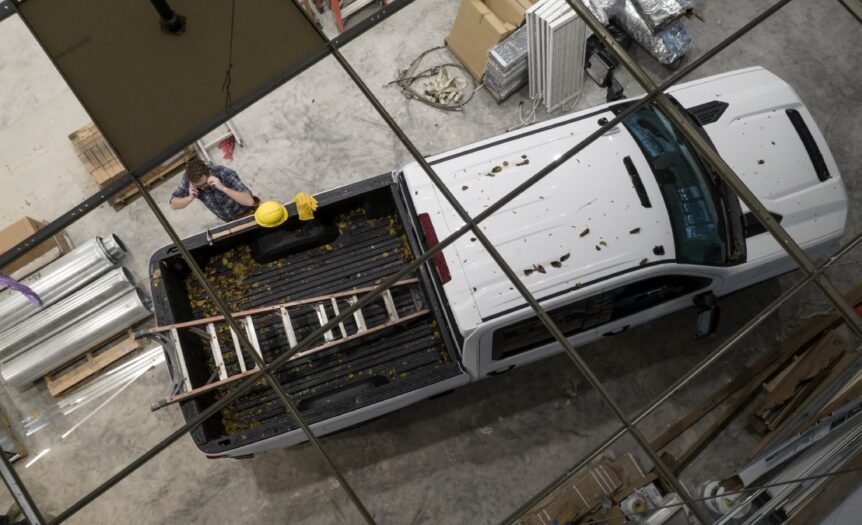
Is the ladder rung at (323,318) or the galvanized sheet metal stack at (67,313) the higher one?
the galvanized sheet metal stack at (67,313)

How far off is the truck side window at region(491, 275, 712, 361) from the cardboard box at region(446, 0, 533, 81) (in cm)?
287

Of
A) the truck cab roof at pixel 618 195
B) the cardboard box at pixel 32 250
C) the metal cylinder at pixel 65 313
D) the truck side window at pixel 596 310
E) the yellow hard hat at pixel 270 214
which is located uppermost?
the cardboard box at pixel 32 250

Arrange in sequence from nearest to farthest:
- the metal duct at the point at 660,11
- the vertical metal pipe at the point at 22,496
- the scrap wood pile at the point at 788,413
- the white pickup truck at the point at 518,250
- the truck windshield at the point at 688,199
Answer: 1. the vertical metal pipe at the point at 22,496
2. the scrap wood pile at the point at 788,413
3. the white pickup truck at the point at 518,250
4. the truck windshield at the point at 688,199
5. the metal duct at the point at 660,11

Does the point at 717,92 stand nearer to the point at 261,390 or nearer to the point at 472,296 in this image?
the point at 472,296

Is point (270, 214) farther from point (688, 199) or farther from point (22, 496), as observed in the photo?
point (688, 199)

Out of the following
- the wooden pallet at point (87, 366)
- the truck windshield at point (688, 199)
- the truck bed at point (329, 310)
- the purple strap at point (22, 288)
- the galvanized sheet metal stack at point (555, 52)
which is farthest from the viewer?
the galvanized sheet metal stack at point (555, 52)

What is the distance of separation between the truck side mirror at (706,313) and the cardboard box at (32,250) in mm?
5548

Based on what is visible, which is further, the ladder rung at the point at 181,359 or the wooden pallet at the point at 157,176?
the wooden pallet at the point at 157,176

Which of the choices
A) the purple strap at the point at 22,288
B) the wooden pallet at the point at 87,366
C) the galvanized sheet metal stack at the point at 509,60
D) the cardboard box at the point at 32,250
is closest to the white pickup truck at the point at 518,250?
the wooden pallet at the point at 87,366

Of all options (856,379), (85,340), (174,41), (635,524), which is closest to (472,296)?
(635,524)

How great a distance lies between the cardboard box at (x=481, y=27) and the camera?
594 cm

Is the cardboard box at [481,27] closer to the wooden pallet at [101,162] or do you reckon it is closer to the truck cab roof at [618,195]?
the truck cab roof at [618,195]

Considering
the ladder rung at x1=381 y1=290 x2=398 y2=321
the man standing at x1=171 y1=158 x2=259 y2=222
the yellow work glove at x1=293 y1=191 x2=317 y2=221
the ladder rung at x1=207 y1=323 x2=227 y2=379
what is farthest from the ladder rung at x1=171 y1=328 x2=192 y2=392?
the ladder rung at x1=381 y1=290 x2=398 y2=321

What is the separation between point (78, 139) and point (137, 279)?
150cm
